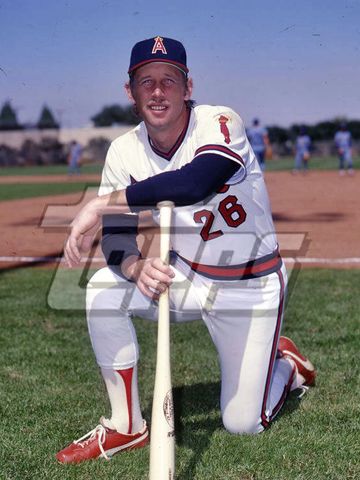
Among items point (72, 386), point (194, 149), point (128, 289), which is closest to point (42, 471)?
point (128, 289)

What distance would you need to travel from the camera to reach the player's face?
375 centimetres

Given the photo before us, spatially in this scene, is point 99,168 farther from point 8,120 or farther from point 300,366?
point 300,366

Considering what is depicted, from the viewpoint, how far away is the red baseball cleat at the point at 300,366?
4.84 metres

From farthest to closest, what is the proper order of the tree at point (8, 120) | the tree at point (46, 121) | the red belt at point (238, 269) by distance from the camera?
the tree at point (46, 121) < the tree at point (8, 120) < the red belt at point (238, 269)

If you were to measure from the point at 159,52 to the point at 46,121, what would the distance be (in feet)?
181

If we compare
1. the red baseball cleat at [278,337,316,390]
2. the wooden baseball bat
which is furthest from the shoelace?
the red baseball cleat at [278,337,316,390]

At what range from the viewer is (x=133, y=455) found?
153 inches

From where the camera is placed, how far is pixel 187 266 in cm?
429

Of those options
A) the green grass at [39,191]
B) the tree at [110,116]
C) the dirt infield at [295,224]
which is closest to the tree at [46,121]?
the tree at [110,116]

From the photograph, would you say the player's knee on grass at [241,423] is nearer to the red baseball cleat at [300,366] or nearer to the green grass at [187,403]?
the green grass at [187,403]

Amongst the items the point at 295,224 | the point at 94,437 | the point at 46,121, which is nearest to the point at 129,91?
the point at 94,437

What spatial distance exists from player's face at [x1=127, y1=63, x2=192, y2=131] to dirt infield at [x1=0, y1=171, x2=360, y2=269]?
2857mm

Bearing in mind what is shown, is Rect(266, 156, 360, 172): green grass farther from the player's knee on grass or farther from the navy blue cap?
the navy blue cap

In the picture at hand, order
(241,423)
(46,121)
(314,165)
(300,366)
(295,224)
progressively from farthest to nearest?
1. (46,121)
2. (314,165)
3. (295,224)
4. (300,366)
5. (241,423)
